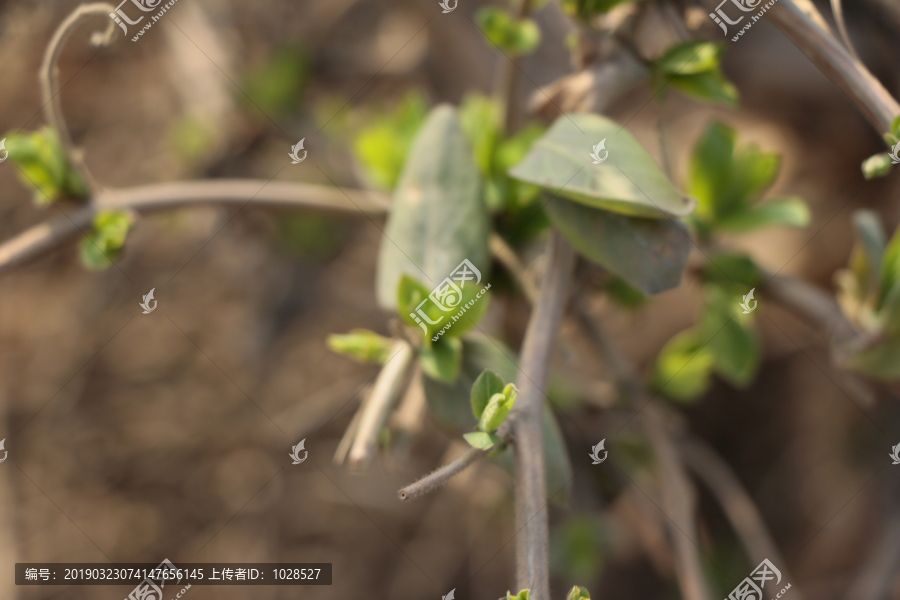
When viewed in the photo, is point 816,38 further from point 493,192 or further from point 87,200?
point 87,200

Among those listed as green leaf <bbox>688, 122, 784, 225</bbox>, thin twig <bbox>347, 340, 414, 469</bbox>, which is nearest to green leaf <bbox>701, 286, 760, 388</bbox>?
green leaf <bbox>688, 122, 784, 225</bbox>

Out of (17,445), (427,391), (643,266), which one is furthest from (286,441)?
(643,266)

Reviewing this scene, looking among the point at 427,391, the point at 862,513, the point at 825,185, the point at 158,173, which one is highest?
the point at 158,173

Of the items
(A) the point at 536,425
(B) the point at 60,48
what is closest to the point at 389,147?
(B) the point at 60,48

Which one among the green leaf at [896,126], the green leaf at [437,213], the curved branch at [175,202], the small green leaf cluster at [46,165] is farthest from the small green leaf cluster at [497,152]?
the small green leaf cluster at [46,165]

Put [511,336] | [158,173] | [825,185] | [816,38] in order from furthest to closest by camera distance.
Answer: [158,173] → [825,185] → [511,336] → [816,38]

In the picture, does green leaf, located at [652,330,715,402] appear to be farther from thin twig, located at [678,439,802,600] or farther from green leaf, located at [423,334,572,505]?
green leaf, located at [423,334,572,505]

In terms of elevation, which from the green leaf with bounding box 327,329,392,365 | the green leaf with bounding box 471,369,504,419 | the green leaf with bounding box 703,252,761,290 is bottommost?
the green leaf with bounding box 471,369,504,419
